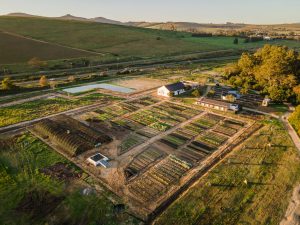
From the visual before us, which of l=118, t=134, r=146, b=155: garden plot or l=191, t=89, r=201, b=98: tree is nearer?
l=118, t=134, r=146, b=155: garden plot

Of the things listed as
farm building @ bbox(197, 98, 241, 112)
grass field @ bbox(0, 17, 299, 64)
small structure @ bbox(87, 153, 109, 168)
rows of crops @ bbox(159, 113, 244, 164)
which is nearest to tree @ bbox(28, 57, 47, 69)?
grass field @ bbox(0, 17, 299, 64)

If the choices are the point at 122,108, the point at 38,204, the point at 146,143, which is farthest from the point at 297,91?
the point at 38,204

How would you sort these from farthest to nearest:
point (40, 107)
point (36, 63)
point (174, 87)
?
point (36, 63)
point (174, 87)
point (40, 107)

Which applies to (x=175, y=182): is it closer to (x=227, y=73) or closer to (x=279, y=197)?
(x=279, y=197)

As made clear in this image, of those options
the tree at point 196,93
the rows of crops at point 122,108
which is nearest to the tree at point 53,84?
the rows of crops at point 122,108

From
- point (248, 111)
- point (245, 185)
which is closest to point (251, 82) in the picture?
point (248, 111)

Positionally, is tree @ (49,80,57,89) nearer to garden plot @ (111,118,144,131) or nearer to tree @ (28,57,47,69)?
tree @ (28,57,47,69)

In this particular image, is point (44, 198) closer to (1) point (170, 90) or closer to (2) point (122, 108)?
(2) point (122, 108)
